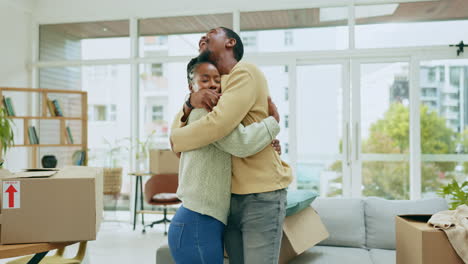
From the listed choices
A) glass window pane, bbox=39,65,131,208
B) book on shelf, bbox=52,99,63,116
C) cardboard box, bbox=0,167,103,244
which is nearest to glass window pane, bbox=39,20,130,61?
glass window pane, bbox=39,65,131,208

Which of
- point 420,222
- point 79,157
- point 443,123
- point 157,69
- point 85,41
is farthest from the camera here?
point 85,41

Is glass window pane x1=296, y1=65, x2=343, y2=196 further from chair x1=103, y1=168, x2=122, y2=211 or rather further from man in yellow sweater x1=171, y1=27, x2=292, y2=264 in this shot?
man in yellow sweater x1=171, y1=27, x2=292, y2=264

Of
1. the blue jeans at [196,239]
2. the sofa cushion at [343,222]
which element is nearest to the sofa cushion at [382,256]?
the sofa cushion at [343,222]

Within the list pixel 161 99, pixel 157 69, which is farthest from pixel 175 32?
pixel 161 99

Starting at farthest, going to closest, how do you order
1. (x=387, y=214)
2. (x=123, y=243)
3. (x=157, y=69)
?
(x=157, y=69)
(x=123, y=243)
(x=387, y=214)

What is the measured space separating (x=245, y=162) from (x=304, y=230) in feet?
3.84

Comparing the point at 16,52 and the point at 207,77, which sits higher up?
the point at 16,52

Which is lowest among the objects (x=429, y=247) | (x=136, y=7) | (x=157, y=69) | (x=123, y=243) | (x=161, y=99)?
(x=123, y=243)

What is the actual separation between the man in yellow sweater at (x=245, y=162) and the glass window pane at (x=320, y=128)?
4057 millimetres

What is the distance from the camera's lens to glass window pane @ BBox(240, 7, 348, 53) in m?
5.33

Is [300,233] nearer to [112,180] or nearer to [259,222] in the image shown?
[259,222]

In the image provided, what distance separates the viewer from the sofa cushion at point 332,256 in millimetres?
2381

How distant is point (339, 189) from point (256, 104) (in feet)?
13.9

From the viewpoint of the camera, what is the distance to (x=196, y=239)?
1287 millimetres
